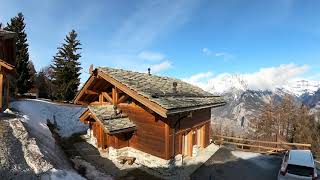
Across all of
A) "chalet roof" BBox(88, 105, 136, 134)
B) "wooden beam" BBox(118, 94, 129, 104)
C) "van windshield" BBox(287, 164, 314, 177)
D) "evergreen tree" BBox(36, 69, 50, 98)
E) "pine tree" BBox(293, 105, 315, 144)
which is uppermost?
"evergreen tree" BBox(36, 69, 50, 98)

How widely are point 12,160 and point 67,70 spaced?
34325 mm

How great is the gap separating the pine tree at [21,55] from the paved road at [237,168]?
101ft

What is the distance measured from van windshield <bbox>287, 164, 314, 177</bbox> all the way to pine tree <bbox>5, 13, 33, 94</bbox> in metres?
36.4

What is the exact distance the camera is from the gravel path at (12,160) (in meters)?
9.75

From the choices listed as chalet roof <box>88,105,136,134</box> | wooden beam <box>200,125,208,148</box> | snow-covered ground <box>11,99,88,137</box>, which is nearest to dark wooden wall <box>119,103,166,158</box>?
chalet roof <box>88,105,136,134</box>

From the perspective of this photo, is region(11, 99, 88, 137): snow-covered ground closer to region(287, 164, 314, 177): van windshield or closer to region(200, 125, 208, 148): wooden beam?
region(200, 125, 208, 148): wooden beam

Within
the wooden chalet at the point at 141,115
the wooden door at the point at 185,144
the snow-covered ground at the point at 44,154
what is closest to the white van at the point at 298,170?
the wooden chalet at the point at 141,115

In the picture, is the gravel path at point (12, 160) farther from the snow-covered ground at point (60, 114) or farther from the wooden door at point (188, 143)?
the snow-covered ground at point (60, 114)

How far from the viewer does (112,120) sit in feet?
55.8

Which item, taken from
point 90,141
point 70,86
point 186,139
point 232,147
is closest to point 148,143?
point 186,139

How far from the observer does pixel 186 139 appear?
18500 mm

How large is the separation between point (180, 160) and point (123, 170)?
367 centimetres

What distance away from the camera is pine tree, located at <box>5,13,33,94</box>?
38.0 m

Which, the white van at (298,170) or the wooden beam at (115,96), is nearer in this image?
the white van at (298,170)
